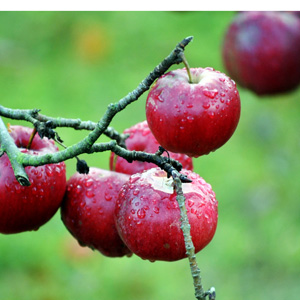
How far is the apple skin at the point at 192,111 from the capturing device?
3.17 feet

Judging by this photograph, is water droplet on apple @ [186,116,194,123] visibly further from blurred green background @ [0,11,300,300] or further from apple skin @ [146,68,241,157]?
blurred green background @ [0,11,300,300]

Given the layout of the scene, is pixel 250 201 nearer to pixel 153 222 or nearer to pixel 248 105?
pixel 248 105

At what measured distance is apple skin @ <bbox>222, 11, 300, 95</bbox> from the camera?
61.0 inches

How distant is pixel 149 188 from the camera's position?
3.55 feet

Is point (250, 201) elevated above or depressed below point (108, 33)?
below

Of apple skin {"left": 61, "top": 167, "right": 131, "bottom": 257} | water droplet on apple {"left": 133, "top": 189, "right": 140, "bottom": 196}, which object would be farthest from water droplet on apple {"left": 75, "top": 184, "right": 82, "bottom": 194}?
water droplet on apple {"left": 133, "top": 189, "right": 140, "bottom": 196}

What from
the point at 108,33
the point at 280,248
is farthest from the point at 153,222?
the point at 108,33

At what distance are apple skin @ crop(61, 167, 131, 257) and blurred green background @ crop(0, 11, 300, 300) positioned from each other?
67 cm

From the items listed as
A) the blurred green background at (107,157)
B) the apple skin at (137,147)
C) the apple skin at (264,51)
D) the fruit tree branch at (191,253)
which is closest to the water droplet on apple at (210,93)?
the fruit tree branch at (191,253)

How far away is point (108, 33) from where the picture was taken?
4.91 metres

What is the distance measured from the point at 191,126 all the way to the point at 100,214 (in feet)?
1.21

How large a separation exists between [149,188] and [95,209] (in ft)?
0.70

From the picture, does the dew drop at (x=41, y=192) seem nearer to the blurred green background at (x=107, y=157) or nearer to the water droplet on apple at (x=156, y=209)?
the water droplet on apple at (x=156, y=209)

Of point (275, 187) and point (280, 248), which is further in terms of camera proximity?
point (275, 187)
